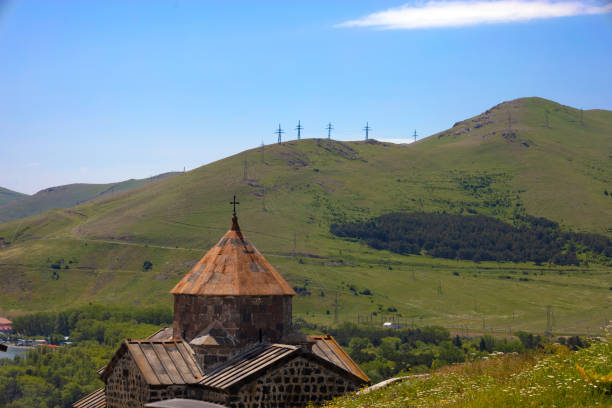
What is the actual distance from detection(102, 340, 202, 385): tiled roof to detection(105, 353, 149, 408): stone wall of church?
1.17 feet

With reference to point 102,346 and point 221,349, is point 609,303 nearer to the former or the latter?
point 102,346

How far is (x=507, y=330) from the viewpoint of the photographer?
184 m

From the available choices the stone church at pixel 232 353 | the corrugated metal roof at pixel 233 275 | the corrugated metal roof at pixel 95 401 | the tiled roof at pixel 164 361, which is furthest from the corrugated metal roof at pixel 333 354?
the corrugated metal roof at pixel 95 401

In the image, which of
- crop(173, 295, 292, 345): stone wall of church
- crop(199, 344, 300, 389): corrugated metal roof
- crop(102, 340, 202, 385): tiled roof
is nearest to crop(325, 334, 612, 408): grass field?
crop(199, 344, 300, 389): corrugated metal roof

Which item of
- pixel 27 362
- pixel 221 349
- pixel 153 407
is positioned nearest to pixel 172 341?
pixel 221 349

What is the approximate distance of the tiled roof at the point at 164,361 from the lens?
25.6 metres

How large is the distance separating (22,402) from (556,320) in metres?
125

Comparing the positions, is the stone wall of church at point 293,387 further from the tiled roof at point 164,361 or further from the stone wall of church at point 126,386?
the stone wall of church at point 126,386

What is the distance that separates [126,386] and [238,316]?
4608 millimetres

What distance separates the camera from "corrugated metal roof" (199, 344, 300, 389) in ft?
81.8

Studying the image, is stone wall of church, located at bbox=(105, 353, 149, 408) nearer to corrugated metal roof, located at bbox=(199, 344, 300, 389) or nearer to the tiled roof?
the tiled roof

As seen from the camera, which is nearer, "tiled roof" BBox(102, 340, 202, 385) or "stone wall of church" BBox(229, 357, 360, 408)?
"stone wall of church" BBox(229, 357, 360, 408)

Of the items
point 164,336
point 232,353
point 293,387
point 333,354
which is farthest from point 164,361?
point 333,354

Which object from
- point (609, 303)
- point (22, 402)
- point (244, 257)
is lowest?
point (22, 402)
